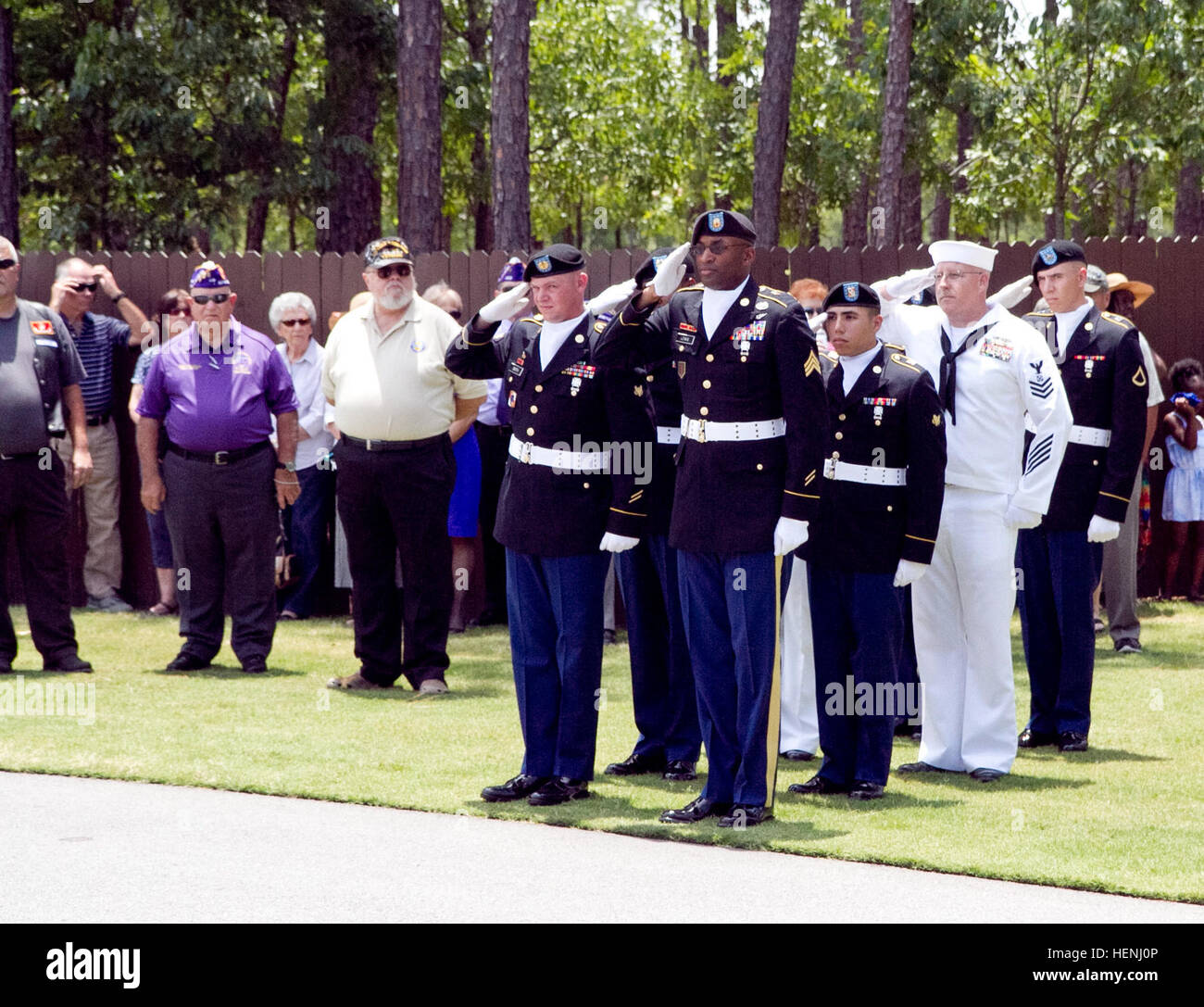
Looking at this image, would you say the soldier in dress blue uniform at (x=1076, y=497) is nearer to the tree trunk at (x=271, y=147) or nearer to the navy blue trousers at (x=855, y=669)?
the navy blue trousers at (x=855, y=669)

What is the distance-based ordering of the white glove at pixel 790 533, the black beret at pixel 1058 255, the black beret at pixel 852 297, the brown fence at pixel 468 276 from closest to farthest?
the white glove at pixel 790 533, the black beret at pixel 852 297, the black beret at pixel 1058 255, the brown fence at pixel 468 276

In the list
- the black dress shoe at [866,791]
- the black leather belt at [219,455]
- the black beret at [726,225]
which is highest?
the black beret at [726,225]

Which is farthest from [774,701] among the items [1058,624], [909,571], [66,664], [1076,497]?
[66,664]

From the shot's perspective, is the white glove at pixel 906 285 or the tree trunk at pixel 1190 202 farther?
the tree trunk at pixel 1190 202

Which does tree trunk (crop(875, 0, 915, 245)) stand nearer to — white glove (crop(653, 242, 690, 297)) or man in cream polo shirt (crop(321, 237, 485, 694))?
man in cream polo shirt (crop(321, 237, 485, 694))

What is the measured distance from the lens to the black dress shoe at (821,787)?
23.3ft

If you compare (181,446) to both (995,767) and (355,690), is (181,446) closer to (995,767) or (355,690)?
(355,690)

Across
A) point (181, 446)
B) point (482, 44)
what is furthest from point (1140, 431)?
point (482, 44)

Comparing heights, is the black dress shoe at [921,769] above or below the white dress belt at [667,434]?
below

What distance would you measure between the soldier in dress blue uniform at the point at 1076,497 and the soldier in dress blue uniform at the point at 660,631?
186 centimetres

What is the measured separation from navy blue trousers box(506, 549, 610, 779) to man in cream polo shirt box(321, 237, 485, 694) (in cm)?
251

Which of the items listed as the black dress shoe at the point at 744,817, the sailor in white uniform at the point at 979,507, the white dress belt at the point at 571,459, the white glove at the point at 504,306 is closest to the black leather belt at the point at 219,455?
the white glove at the point at 504,306

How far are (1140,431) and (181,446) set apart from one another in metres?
5.32

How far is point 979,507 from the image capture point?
748 centimetres
